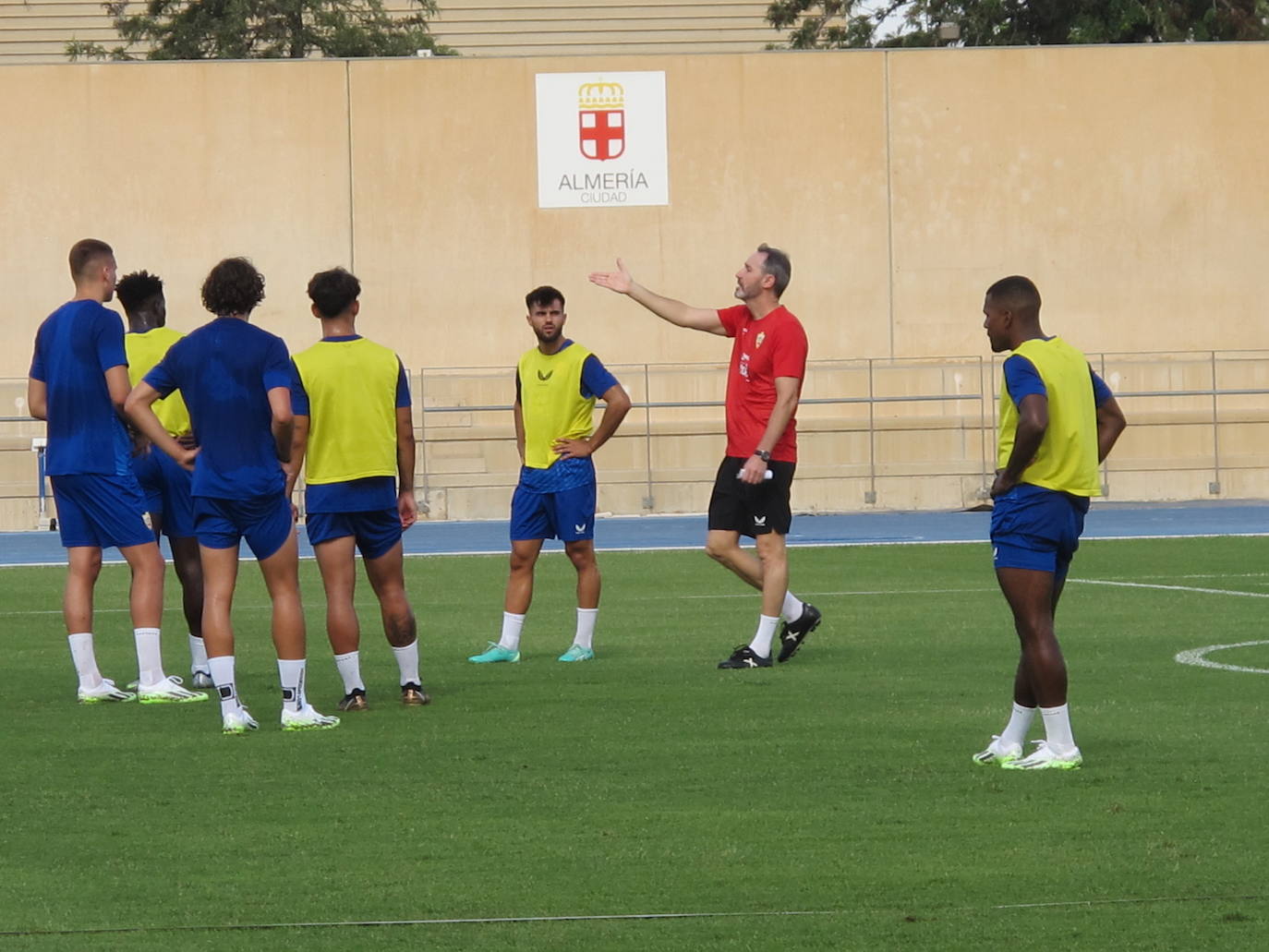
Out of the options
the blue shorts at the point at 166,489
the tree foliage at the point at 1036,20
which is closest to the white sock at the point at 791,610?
the blue shorts at the point at 166,489

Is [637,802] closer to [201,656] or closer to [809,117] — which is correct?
[201,656]

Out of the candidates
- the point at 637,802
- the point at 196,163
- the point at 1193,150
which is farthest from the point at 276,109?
the point at 637,802

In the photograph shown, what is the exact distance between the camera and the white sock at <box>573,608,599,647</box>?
10.8 meters

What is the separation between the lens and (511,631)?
10.9 m

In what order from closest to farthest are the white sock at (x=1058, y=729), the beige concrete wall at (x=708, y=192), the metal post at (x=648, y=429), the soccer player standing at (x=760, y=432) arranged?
1. the white sock at (x=1058, y=729)
2. the soccer player standing at (x=760, y=432)
3. the metal post at (x=648, y=429)
4. the beige concrete wall at (x=708, y=192)

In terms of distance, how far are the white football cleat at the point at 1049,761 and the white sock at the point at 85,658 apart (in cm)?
440

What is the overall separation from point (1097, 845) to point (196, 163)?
25.0 meters

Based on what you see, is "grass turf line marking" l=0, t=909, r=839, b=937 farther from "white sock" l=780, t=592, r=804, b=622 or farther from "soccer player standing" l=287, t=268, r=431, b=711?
"white sock" l=780, t=592, r=804, b=622

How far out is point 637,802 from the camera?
6.76 metres

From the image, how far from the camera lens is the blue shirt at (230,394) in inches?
317

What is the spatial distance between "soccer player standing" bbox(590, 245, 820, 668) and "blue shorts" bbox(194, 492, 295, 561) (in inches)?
102

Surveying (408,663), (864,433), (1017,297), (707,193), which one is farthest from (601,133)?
(1017,297)

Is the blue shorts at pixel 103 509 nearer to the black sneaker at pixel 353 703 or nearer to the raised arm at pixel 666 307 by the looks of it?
the black sneaker at pixel 353 703

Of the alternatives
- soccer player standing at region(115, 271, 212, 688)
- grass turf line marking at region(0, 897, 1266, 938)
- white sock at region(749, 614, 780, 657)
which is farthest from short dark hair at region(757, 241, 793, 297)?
grass turf line marking at region(0, 897, 1266, 938)
